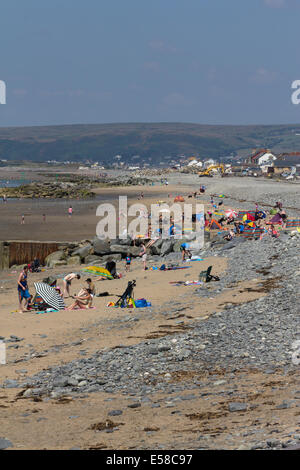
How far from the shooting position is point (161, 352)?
1197 cm

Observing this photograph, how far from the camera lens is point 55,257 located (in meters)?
26.6

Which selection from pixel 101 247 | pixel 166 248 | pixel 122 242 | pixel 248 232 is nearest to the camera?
pixel 166 248

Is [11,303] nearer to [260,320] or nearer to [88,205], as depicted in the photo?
[260,320]

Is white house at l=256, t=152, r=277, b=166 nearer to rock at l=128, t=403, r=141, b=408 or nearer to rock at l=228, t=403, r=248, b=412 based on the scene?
rock at l=128, t=403, r=141, b=408

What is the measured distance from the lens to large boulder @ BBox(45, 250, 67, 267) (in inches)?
1044

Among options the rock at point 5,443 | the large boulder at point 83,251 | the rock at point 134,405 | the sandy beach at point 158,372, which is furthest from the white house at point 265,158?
the rock at point 5,443

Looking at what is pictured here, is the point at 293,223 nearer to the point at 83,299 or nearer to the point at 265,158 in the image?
the point at 83,299

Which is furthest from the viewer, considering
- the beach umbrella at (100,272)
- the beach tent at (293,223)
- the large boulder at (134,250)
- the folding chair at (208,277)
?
the beach tent at (293,223)

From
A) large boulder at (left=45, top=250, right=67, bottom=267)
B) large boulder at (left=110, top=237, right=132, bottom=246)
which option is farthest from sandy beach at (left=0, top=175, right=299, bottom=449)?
large boulder at (left=110, top=237, right=132, bottom=246)

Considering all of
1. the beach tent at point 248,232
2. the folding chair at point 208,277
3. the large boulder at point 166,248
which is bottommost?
the large boulder at point 166,248

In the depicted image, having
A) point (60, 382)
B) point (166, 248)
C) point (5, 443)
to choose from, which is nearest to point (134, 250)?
point (166, 248)

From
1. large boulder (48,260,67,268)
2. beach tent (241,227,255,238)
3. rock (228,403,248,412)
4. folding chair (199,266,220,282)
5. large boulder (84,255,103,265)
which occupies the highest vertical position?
beach tent (241,227,255,238)

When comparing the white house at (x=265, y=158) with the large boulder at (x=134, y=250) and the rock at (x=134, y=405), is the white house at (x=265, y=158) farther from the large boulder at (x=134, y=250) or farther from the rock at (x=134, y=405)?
the rock at (x=134, y=405)

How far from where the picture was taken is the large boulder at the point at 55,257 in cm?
2652
